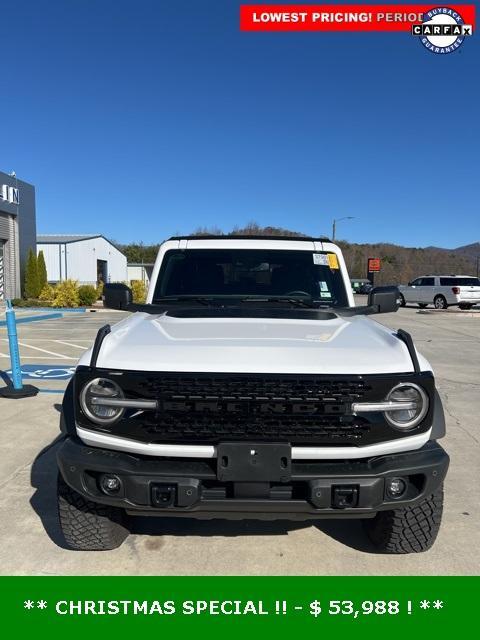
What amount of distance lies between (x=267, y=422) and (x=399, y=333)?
1.10m

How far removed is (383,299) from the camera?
3.94 metres

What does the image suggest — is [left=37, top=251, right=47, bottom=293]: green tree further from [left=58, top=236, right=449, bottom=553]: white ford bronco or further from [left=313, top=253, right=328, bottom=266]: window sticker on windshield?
[left=58, top=236, right=449, bottom=553]: white ford bronco

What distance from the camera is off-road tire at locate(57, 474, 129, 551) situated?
277 centimetres

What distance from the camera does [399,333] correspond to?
3031 millimetres

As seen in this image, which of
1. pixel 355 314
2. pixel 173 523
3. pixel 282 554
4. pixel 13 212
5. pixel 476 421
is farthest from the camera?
pixel 13 212

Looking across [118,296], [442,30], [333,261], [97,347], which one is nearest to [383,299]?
[333,261]

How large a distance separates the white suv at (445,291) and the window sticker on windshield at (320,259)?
23946 mm

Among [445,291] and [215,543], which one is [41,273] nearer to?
[445,291]

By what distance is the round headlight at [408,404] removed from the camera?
2469mm

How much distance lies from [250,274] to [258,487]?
2.11m

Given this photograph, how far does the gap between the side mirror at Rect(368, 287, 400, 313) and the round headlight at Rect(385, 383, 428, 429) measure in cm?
146
